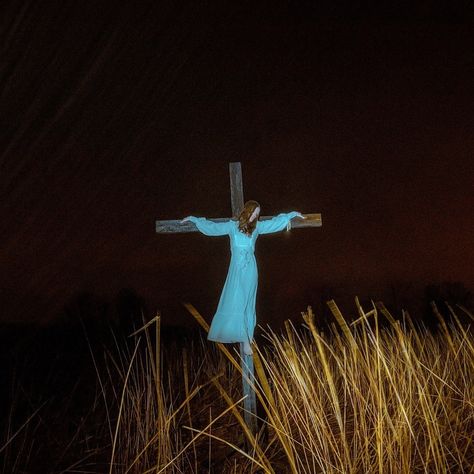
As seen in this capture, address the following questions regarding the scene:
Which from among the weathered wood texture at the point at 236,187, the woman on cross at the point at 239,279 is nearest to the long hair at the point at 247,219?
the woman on cross at the point at 239,279

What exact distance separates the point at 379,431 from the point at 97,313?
13201mm

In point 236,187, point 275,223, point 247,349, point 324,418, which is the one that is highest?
point 236,187

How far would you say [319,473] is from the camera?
3457 mm

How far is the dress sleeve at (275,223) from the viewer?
14.2ft

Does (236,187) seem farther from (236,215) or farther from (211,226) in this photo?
(211,226)

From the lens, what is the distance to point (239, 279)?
164 inches

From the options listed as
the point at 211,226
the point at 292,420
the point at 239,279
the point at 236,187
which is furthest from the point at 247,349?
the point at 236,187

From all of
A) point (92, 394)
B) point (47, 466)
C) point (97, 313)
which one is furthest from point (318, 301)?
point (47, 466)

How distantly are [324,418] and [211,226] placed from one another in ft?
5.35

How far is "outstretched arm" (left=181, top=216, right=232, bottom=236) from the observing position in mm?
4234

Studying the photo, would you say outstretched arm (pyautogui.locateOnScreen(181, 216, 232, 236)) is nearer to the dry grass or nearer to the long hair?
the long hair

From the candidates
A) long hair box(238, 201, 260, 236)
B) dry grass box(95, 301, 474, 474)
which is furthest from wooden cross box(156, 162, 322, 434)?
long hair box(238, 201, 260, 236)

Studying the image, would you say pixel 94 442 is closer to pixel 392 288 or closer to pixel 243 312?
pixel 243 312

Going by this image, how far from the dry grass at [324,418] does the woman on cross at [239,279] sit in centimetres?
37
